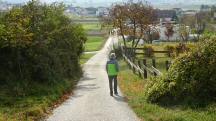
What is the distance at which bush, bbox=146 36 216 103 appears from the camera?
14320 millimetres

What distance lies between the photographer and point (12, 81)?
18.9m

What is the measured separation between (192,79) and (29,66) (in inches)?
315

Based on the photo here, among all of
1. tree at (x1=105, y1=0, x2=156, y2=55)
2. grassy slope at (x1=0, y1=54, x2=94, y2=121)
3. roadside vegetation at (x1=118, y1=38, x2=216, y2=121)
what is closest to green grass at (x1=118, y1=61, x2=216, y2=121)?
roadside vegetation at (x1=118, y1=38, x2=216, y2=121)

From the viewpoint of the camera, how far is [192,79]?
14617 millimetres

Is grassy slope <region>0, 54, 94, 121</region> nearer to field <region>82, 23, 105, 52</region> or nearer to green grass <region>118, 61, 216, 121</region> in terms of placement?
green grass <region>118, 61, 216, 121</region>

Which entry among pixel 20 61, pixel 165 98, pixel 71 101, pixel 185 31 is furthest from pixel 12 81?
pixel 185 31

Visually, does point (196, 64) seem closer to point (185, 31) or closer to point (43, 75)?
point (43, 75)

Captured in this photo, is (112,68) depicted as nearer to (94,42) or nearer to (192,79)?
(192,79)

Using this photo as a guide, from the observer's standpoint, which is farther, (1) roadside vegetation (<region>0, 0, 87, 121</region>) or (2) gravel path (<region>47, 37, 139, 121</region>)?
(1) roadside vegetation (<region>0, 0, 87, 121</region>)

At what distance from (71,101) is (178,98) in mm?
5057

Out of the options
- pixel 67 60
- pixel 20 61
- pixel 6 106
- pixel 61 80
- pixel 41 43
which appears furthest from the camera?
pixel 67 60

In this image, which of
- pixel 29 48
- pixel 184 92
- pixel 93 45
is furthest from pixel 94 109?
pixel 93 45

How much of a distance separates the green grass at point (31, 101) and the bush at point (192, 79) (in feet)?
11.8

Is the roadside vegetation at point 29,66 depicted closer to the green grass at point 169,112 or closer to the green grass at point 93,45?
the green grass at point 169,112
